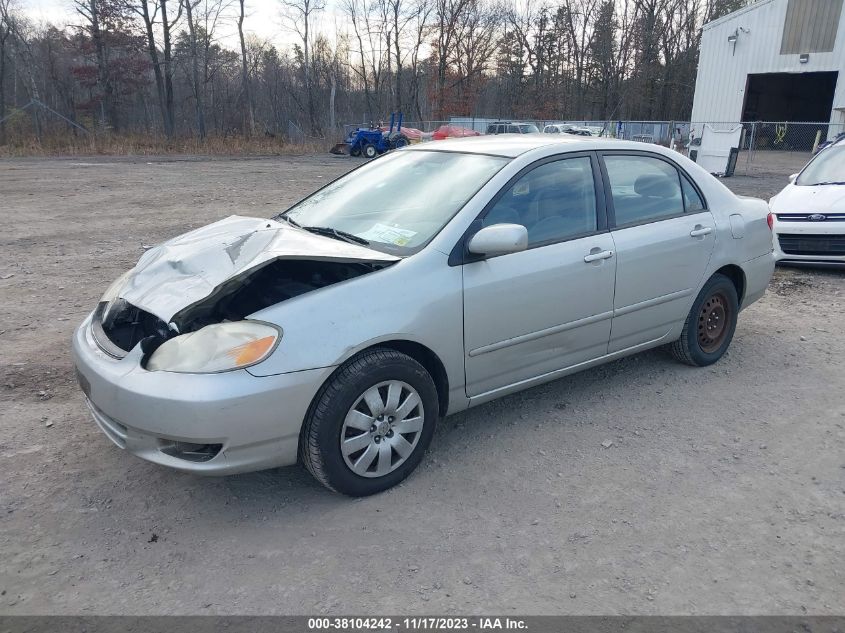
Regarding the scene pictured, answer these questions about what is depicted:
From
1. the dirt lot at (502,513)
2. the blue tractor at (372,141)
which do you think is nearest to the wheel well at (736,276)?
the dirt lot at (502,513)

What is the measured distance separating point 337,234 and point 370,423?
3.89 feet

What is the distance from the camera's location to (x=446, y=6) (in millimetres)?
47812

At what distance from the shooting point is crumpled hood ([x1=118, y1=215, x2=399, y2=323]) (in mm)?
3094

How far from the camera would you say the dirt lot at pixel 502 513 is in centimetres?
253

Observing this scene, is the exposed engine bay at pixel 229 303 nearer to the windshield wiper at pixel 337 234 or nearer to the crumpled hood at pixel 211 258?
the crumpled hood at pixel 211 258

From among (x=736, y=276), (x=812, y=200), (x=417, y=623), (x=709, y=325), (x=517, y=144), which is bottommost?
(x=417, y=623)

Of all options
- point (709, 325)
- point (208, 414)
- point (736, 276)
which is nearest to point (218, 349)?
point (208, 414)

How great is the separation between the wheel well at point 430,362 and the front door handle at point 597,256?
1.16 m

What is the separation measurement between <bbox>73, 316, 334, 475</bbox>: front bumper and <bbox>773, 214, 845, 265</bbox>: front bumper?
21.6ft

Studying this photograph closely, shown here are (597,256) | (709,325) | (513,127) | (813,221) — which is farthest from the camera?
(513,127)

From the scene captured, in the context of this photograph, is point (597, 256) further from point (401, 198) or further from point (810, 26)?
point (810, 26)

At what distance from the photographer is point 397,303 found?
10.0ft

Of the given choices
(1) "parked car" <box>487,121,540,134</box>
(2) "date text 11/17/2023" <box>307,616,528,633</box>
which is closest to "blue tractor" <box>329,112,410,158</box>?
(1) "parked car" <box>487,121,540,134</box>

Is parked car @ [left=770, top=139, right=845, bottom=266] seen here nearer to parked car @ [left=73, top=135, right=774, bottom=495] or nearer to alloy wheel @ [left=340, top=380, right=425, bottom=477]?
parked car @ [left=73, top=135, right=774, bottom=495]
